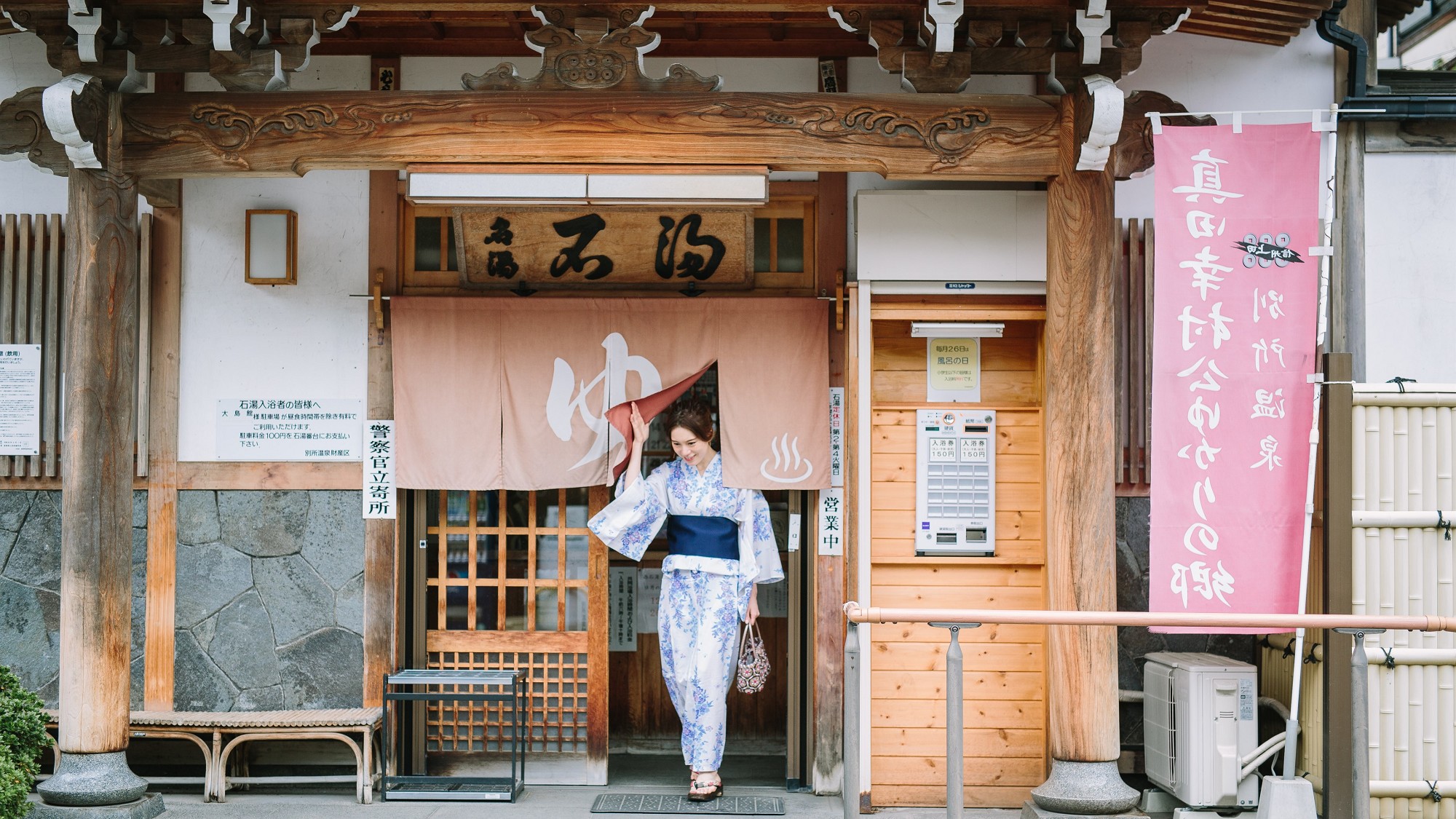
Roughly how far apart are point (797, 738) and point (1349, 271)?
4.53m

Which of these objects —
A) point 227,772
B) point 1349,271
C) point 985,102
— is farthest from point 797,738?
point 1349,271

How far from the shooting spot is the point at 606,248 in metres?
7.31

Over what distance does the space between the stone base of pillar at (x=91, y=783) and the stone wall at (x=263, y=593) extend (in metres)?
1.15

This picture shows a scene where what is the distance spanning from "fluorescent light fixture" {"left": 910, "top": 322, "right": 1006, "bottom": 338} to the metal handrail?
7.15 ft

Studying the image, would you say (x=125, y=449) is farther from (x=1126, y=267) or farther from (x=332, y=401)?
(x=1126, y=267)

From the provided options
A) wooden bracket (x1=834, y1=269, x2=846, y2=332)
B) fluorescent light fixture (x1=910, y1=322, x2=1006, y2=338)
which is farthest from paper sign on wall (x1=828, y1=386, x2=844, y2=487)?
fluorescent light fixture (x1=910, y1=322, x2=1006, y2=338)

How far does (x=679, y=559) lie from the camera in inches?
280

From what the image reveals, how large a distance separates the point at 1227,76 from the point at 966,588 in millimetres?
3673

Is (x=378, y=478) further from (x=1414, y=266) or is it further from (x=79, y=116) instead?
(x=1414, y=266)

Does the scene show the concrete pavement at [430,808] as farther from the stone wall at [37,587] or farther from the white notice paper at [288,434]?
the white notice paper at [288,434]

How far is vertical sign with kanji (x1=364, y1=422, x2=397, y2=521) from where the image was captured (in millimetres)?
7242

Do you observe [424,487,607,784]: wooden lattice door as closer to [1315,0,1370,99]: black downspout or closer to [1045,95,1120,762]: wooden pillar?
[1045,95,1120,762]: wooden pillar

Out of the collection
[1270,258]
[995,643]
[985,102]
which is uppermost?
[985,102]

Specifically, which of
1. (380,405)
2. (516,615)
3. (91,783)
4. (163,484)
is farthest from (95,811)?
(380,405)
